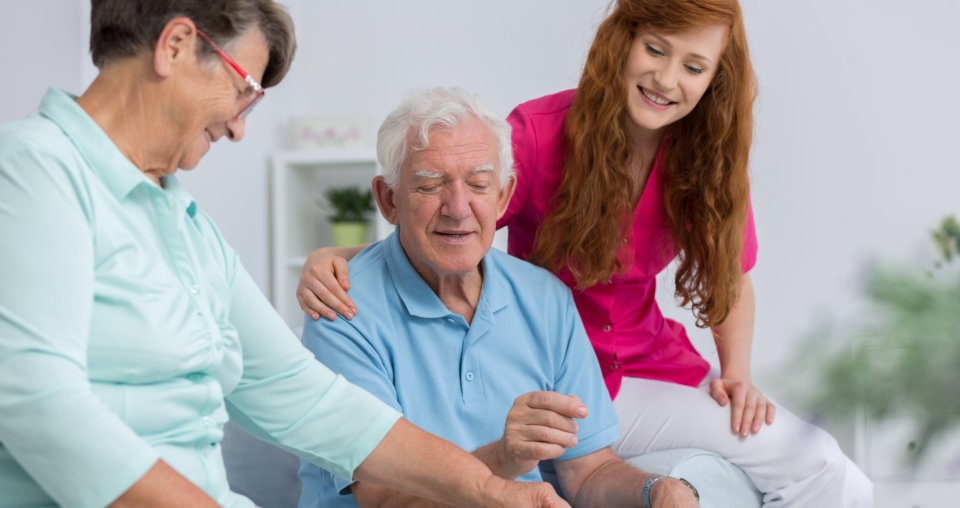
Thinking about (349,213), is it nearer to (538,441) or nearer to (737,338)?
(737,338)

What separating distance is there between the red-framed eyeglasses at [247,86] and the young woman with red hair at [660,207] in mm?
722

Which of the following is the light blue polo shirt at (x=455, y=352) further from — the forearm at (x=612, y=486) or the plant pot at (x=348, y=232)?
the plant pot at (x=348, y=232)

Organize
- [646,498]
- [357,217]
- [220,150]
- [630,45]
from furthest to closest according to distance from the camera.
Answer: [357,217] < [220,150] < [630,45] < [646,498]

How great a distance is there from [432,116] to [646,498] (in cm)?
76

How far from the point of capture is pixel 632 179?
1960mm

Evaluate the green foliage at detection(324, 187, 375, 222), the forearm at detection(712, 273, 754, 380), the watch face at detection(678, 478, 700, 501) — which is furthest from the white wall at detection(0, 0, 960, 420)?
the watch face at detection(678, 478, 700, 501)

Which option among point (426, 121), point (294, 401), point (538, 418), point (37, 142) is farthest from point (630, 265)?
point (37, 142)

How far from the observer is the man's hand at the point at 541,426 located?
4.27 feet

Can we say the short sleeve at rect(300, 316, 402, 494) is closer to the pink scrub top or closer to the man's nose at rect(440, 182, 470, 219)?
the man's nose at rect(440, 182, 470, 219)

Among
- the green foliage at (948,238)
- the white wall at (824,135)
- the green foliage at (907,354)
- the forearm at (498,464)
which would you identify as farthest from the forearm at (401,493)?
the green foliage at (948,238)

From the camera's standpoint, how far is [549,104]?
197cm

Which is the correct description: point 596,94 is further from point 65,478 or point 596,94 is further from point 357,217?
point 357,217

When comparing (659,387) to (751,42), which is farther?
(751,42)

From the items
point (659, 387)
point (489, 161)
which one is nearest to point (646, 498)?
point (659, 387)
